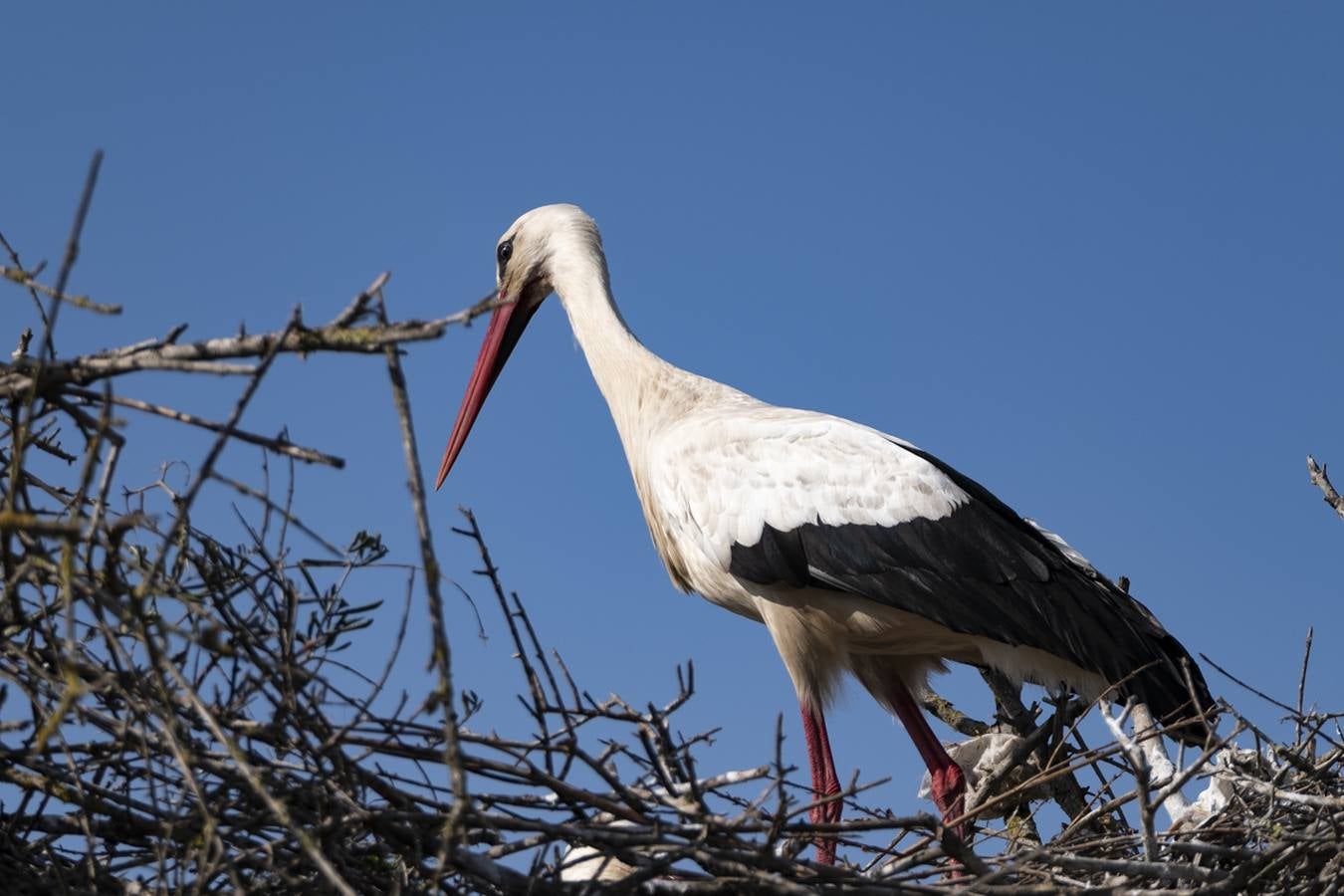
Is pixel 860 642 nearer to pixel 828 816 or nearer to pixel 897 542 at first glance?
pixel 897 542

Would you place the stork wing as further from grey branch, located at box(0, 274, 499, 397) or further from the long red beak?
grey branch, located at box(0, 274, 499, 397)

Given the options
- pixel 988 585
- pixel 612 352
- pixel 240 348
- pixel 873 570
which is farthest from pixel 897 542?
pixel 240 348

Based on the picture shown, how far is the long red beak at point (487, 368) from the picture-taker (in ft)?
19.9

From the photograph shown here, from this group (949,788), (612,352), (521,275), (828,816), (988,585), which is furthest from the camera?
(521,275)

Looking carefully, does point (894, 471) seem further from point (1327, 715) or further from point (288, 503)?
point (288, 503)

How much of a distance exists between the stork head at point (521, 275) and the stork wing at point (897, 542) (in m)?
1.21

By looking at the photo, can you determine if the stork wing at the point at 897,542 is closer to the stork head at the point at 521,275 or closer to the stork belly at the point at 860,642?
the stork belly at the point at 860,642

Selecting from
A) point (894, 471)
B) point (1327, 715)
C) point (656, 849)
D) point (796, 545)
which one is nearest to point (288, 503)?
point (656, 849)

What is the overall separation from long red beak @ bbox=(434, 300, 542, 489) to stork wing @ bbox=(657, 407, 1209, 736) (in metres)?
1.28

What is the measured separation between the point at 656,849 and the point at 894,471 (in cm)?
234

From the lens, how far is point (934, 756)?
508 centimetres

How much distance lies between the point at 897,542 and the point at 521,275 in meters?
2.05

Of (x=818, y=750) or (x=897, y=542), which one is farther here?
(x=818, y=750)

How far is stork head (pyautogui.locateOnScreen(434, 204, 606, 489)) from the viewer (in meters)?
5.95
